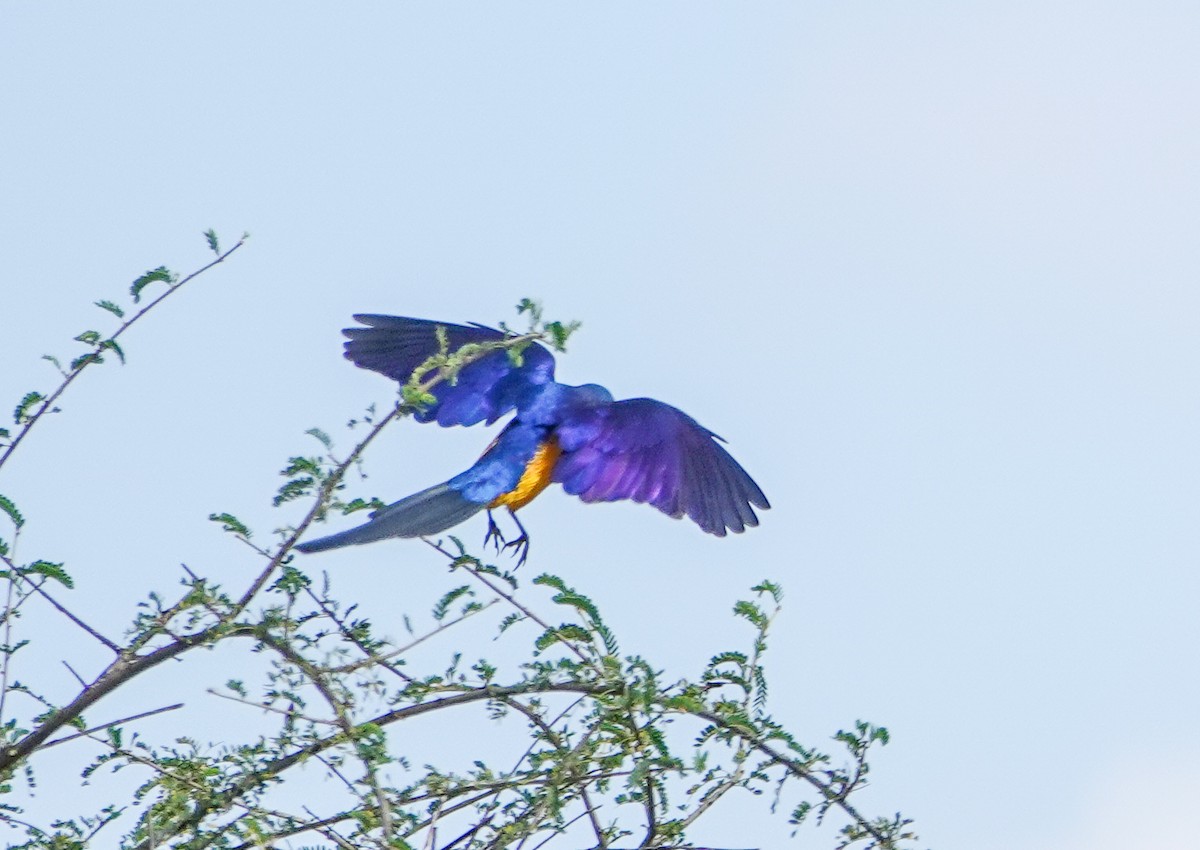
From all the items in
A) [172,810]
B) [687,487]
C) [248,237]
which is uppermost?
[687,487]

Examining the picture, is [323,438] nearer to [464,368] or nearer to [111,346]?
[111,346]

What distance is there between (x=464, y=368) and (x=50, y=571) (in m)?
1.73

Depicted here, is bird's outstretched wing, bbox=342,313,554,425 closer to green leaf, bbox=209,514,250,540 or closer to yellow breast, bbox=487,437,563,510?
yellow breast, bbox=487,437,563,510

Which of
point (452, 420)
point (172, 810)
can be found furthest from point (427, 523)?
point (172, 810)

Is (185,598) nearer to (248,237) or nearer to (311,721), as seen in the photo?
(311,721)

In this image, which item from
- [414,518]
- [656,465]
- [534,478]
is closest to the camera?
[414,518]

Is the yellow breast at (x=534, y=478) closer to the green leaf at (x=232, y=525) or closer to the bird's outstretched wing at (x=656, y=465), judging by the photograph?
the bird's outstretched wing at (x=656, y=465)

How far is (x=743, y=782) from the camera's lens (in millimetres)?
3172

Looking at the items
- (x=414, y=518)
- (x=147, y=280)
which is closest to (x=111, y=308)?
(x=147, y=280)

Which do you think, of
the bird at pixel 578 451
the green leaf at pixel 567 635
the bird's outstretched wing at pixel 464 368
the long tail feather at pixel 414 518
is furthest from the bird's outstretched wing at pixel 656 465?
the green leaf at pixel 567 635

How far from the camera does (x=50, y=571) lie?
312 cm

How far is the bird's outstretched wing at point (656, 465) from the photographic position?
4.51 meters

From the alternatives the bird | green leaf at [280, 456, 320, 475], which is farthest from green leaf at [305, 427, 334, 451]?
the bird

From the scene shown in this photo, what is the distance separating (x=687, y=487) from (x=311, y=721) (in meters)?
1.93
